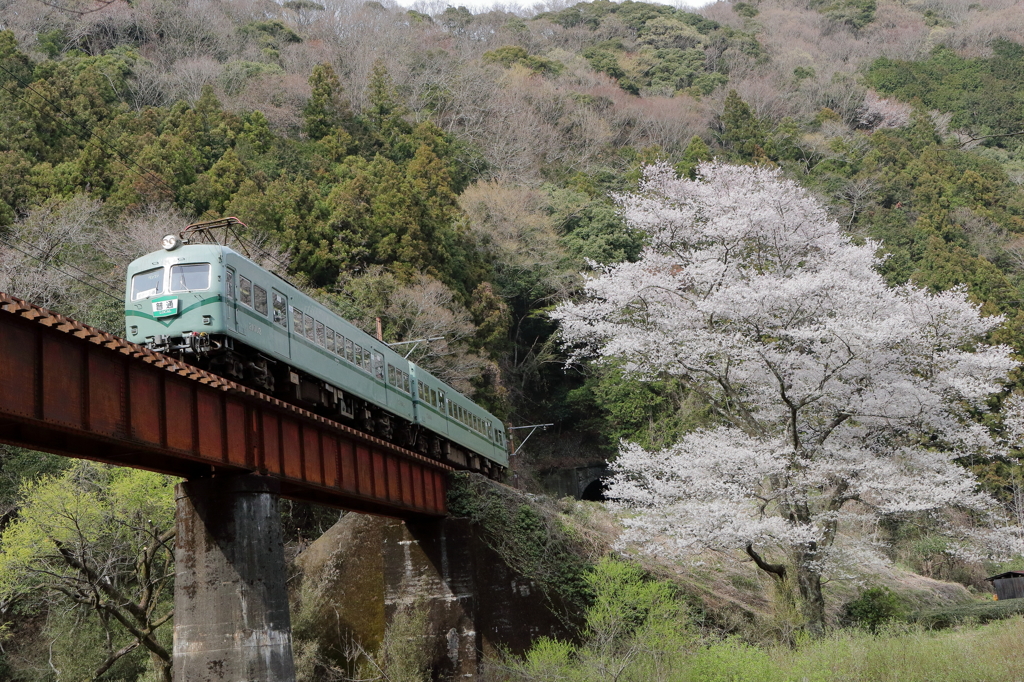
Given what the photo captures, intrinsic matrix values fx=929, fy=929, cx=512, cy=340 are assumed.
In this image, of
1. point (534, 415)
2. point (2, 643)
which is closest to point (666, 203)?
point (534, 415)

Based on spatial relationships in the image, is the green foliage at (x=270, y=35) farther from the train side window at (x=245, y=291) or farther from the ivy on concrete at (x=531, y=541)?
the train side window at (x=245, y=291)

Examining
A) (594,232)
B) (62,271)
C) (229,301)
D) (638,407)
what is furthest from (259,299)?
(594,232)

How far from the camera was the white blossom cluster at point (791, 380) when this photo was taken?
21.4 meters

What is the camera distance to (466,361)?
113 ft

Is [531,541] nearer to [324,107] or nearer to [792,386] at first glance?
[792,386]

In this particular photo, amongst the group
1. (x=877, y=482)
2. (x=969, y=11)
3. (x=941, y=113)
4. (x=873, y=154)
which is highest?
(x=969, y=11)

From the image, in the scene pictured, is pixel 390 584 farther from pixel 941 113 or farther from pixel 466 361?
pixel 941 113

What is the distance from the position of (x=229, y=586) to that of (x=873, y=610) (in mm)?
17068

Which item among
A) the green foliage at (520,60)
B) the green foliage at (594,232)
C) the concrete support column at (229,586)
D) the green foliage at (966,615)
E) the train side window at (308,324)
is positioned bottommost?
the green foliage at (966,615)

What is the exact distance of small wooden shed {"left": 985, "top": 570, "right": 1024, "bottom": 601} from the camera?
29516mm

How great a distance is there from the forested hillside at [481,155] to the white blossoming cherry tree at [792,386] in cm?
336

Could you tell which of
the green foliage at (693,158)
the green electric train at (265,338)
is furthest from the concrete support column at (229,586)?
the green foliage at (693,158)

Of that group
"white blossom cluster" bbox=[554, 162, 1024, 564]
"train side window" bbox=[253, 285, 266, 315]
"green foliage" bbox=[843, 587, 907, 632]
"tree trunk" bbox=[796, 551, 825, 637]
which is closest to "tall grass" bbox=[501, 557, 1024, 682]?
"tree trunk" bbox=[796, 551, 825, 637]

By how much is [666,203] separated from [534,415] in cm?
1884
